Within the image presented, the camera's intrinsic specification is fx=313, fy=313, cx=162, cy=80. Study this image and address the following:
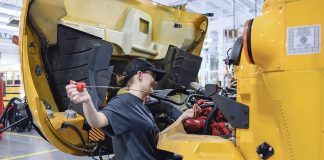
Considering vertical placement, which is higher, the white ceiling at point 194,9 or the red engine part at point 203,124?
the white ceiling at point 194,9

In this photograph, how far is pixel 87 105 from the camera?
5.52 ft

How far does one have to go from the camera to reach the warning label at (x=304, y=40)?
4.43 ft

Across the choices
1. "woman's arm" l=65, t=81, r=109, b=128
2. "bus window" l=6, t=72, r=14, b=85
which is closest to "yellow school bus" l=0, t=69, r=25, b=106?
"bus window" l=6, t=72, r=14, b=85

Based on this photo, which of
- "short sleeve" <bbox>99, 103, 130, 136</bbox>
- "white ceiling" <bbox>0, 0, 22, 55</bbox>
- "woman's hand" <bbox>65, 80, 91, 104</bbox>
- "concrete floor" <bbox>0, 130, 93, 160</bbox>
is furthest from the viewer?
"white ceiling" <bbox>0, 0, 22, 55</bbox>

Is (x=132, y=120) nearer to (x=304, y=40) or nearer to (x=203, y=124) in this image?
(x=203, y=124)

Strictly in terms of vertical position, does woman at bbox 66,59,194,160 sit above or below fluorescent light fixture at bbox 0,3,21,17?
below

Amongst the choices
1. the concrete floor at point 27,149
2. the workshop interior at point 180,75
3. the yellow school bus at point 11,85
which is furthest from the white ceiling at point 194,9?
the workshop interior at point 180,75

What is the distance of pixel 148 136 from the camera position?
2160mm

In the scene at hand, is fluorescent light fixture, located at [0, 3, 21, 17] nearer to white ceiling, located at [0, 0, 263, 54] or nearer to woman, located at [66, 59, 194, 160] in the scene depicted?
white ceiling, located at [0, 0, 263, 54]

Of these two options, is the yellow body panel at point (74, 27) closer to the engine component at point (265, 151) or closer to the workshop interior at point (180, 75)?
the workshop interior at point (180, 75)

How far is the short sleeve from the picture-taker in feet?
6.40

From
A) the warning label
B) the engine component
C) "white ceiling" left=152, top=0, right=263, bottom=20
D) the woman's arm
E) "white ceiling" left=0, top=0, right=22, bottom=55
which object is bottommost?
the engine component

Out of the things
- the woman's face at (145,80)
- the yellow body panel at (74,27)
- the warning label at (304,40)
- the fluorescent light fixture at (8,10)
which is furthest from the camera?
the fluorescent light fixture at (8,10)

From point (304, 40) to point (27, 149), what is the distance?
652 cm
